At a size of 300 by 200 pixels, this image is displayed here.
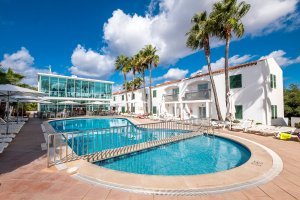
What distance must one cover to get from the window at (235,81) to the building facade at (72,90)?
23.4m

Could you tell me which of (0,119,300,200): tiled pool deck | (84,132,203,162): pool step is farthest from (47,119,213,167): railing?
(0,119,300,200): tiled pool deck

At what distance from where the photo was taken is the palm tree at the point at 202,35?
54.0ft

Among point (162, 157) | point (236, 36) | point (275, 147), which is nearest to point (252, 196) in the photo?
point (162, 157)

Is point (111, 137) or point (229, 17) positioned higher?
point (229, 17)

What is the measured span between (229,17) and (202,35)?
8.80 feet

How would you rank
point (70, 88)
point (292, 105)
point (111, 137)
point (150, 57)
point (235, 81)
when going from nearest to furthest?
point (111, 137)
point (235, 81)
point (292, 105)
point (150, 57)
point (70, 88)

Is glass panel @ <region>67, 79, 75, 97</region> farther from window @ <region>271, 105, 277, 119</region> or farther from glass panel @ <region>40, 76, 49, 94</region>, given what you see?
window @ <region>271, 105, 277, 119</region>

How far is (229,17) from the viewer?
1523 cm

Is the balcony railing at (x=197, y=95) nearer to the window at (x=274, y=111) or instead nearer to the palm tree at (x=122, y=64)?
the window at (x=274, y=111)

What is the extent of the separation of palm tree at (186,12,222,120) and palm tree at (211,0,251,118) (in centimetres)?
85

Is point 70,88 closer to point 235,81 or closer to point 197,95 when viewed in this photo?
point 197,95

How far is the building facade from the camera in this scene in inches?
1289

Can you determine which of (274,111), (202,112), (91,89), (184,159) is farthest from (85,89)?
(184,159)

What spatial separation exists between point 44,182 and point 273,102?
19.2m
